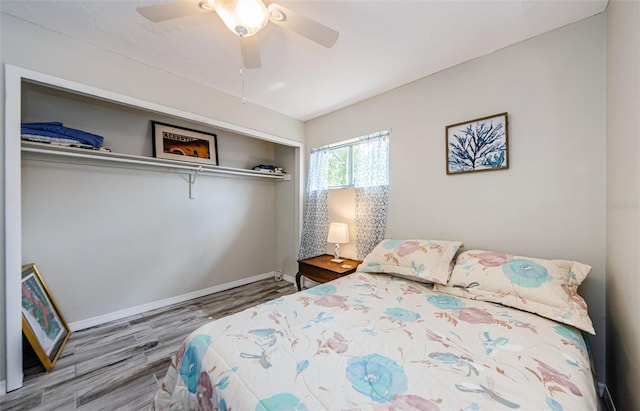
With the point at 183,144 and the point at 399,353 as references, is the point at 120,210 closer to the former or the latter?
the point at 183,144

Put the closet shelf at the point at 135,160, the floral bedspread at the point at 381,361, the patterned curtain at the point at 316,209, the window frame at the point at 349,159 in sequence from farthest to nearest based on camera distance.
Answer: the patterned curtain at the point at 316,209, the window frame at the point at 349,159, the closet shelf at the point at 135,160, the floral bedspread at the point at 381,361

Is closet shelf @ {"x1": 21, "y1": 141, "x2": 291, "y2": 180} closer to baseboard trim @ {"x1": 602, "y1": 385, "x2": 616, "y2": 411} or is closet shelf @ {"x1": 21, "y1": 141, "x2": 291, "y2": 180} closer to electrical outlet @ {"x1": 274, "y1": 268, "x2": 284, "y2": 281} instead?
electrical outlet @ {"x1": 274, "y1": 268, "x2": 284, "y2": 281}

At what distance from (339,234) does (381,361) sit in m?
1.85

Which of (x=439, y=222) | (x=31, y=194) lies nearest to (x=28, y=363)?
(x=31, y=194)

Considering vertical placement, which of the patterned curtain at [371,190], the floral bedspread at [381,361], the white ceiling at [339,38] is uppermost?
the white ceiling at [339,38]

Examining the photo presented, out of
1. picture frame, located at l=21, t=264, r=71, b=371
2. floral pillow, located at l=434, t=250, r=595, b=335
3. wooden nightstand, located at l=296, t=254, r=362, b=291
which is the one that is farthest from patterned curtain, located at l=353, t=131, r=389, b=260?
picture frame, located at l=21, t=264, r=71, b=371

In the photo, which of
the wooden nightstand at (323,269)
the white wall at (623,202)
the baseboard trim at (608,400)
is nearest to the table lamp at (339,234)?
the wooden nightstand at (323,269)

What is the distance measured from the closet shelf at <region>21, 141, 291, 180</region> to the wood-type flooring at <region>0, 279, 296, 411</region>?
167 cm

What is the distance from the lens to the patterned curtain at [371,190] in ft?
8.71

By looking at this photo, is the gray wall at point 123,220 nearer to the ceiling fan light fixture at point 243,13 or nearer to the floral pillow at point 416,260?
the ceiling fan light fixture at point 243,13

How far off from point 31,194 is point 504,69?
417 cm

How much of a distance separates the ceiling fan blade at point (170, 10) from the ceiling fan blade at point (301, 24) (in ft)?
1.34

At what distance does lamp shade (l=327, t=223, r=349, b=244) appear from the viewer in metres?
2.79

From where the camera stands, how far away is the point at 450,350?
1060 mm
